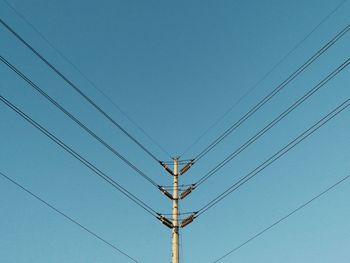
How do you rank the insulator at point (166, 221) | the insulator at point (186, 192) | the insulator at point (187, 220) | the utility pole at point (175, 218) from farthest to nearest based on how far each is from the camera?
1. the insulator at point (186, 192)
2. the insulator at point (187, 220)
3. the insulator at point (166, 221)
4. the utility pole at point (175, 218)

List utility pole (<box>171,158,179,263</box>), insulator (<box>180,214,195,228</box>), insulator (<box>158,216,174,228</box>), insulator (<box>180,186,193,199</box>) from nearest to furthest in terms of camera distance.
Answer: utility pole (<box>171,158,179,263</box>) → insulator (<box>158,216,174,228</box>) → insulator (<box>180,214,195,228</box>) → insulator (<box>180,186,193,199</box>)

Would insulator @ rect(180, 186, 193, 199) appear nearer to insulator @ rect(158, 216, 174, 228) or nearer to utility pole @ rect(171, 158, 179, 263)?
utility pole @ rect(171, 158, 179, 263)

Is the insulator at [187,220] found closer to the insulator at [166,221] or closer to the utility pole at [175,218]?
the utility pole at [175,218]

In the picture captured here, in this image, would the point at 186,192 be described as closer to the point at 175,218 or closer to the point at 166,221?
the point at 175,218

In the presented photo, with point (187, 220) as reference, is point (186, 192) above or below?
above

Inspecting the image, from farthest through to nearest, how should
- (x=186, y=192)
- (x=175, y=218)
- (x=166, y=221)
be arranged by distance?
1. (x=186, y=192)
2. (x=175, y=218)
3. (x=166, y=221)

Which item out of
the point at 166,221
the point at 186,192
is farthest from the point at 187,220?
the point at 186,192

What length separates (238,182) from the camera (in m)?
17.3

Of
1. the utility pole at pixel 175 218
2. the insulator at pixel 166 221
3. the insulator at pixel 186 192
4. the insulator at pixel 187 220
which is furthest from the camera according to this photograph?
the insulator at pixel 186 192

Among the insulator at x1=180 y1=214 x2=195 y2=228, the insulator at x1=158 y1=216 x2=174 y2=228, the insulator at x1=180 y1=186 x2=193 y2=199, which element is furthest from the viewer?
the insulator at x1=180 y1=186 x2=193 y2=199

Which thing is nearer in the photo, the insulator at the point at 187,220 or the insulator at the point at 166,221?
the insulator at the point at 166,221

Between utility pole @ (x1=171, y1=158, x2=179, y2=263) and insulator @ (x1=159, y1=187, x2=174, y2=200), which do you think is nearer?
utility pole @ (x1=171, y1=158, x2=179, y2=263)

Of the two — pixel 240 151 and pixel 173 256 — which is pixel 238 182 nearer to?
pixel 240 151

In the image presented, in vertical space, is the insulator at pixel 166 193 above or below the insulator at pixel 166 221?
above
